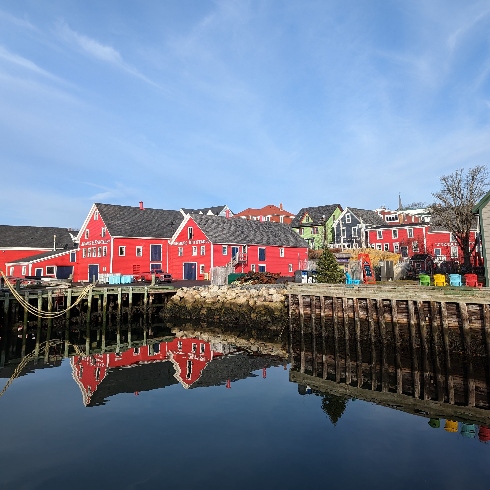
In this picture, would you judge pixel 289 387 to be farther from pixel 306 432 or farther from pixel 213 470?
pixel 213 470

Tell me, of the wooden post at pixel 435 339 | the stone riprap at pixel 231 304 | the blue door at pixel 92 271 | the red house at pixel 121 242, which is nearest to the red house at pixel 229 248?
the red house at pixel 121 242

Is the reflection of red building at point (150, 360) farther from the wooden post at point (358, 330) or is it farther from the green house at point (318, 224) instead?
the green house at point (318, 224)

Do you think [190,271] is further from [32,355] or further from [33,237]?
[33,237]

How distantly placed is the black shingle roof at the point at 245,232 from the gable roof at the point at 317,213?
75.7ft

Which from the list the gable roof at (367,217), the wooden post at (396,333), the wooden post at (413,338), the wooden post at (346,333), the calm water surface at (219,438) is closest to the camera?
the calm water surface at (219,438)

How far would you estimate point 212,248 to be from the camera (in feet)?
142

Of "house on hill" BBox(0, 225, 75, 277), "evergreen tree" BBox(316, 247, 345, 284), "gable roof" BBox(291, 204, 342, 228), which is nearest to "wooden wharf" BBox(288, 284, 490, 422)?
"evergreen tree" BBox(316, 247, 345, 284)

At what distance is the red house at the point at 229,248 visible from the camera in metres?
44.4

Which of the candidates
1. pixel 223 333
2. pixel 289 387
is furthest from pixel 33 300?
pixel 289 387

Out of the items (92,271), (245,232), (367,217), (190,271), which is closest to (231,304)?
(190,271)

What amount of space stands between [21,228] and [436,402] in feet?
218

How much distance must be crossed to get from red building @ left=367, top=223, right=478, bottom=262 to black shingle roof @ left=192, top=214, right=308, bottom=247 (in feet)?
62.1

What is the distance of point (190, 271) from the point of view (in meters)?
46.5

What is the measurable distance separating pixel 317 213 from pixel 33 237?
5080 centimetres
